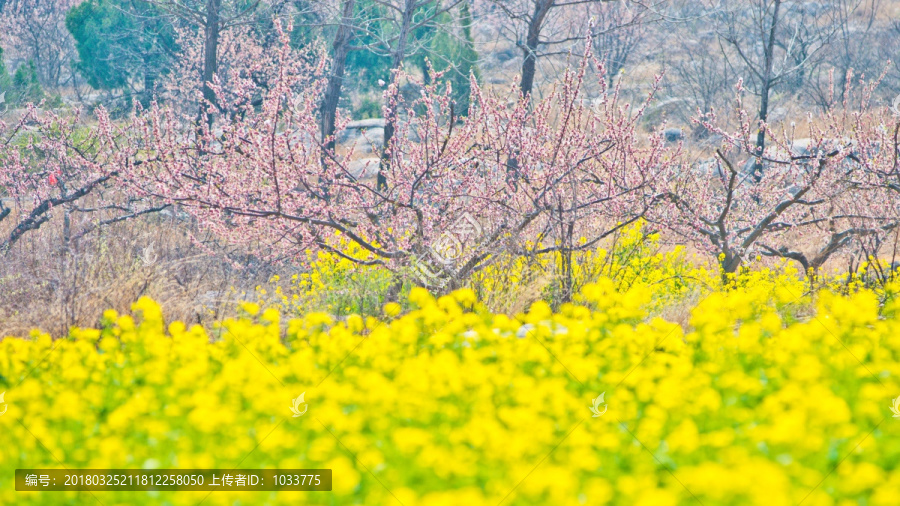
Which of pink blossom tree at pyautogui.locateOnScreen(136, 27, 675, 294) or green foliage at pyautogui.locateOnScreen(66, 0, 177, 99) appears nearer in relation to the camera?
pink blossom tree at pyautogui.locateOnScreen(136, 27, 675, 294)

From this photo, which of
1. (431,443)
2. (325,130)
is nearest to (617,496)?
(431,443)

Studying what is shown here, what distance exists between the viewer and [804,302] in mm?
6820

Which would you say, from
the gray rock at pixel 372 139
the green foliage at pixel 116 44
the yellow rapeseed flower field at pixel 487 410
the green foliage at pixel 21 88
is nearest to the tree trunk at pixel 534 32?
the yellow rapeseed flower field at pixel 487 410

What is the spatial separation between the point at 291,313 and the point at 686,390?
14.9 ft

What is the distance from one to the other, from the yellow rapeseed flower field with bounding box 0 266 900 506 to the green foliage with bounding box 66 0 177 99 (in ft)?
67.3

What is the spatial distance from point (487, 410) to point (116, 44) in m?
23.4

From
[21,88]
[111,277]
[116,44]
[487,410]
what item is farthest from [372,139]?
[487,410]

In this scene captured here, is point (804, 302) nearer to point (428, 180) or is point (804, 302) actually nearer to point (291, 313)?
point (428, 180)

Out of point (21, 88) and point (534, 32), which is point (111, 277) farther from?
point (21, 88)

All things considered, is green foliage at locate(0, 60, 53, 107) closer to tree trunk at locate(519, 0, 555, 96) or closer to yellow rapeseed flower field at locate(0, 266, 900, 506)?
tree trunk at locate(519, 0, 555, 96)

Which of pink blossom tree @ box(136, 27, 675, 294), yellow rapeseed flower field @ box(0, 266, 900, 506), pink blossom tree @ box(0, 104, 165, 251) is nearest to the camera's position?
yellow rapeseed flower field @ box(0, 266, 900, 506)

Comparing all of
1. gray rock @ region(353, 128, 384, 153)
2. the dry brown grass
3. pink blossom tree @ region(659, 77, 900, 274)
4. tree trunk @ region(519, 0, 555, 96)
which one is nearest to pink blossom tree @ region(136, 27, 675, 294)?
the dry brown grass

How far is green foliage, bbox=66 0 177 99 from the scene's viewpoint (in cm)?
2248

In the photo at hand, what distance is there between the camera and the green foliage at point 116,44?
73.8ft
